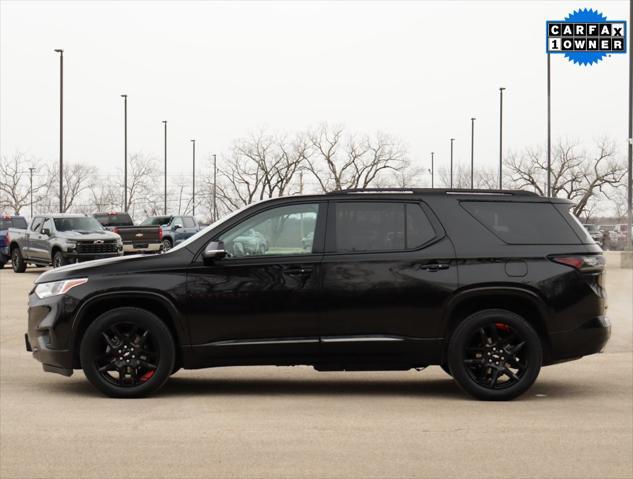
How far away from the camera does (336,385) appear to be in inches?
367

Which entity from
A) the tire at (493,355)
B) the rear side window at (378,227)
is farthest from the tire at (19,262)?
the tire at (493,355)

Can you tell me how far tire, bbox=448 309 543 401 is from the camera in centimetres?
830

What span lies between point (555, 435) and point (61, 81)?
2015 inches

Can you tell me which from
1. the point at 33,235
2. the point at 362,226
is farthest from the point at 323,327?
the point at 33,235

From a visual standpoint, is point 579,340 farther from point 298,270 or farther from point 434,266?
point 298,270

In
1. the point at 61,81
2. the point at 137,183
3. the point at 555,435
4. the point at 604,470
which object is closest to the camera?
the point at 604,470

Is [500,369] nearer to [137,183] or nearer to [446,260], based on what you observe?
[446,260]

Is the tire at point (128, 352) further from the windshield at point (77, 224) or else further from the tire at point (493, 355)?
the windshield at point (77, 224)

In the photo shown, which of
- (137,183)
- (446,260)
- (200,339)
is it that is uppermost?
(137,183)

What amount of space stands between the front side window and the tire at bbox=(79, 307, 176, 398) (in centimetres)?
98

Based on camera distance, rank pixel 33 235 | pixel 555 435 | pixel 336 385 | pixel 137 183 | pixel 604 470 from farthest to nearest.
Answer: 1. pixel 137 183
2. pixel 33 235
3. pixel 336 385
4. pixel 555 435
5. pixel 604 470

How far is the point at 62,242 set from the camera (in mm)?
27688

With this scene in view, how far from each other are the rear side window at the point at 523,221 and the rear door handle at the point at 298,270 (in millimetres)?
1567

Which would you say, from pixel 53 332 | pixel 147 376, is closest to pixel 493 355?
pixel 147 376
